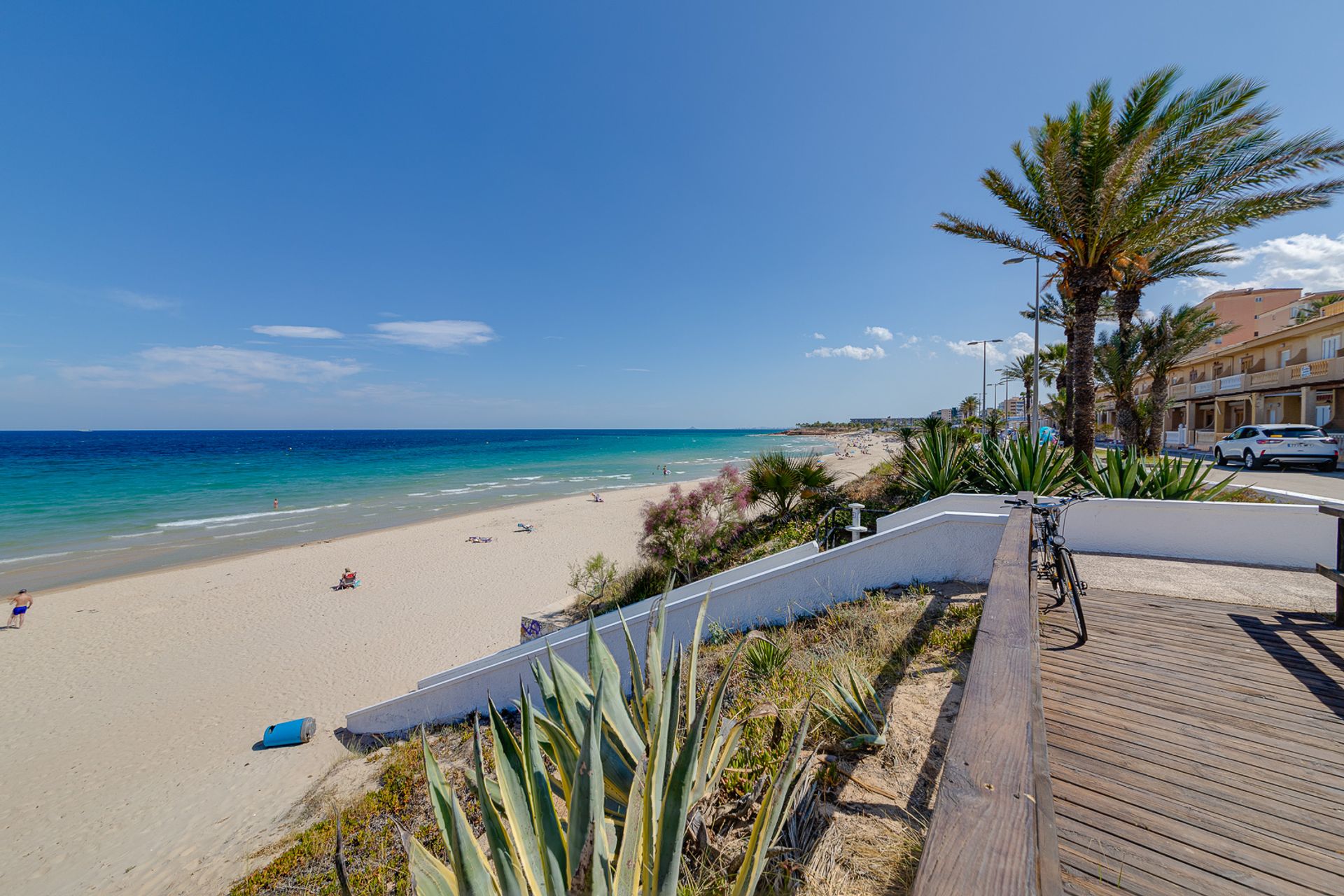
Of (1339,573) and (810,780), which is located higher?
(1339,573)

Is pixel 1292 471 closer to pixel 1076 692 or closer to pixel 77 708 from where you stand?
pixel 1076 692

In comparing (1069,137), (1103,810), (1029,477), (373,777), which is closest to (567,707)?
(1103,810)

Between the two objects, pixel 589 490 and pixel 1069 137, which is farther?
pixel 589 490

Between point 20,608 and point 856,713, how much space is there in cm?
1983

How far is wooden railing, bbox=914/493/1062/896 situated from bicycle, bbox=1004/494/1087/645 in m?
2.20

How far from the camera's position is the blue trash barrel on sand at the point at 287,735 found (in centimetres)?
721

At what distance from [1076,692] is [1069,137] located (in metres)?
10.7

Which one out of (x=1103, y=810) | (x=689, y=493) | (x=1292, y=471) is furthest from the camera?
(x=1292, y=471)

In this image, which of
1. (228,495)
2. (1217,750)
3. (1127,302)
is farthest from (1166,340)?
(228,495)

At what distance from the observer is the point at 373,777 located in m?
5.53

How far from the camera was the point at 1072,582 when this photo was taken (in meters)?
3.61

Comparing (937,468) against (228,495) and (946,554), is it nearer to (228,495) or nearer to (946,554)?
(946,554)

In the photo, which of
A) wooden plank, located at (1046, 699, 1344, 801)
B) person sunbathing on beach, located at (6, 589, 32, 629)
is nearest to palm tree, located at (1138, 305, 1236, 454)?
wooden plank, located at (1046, 699, 1344, 801)

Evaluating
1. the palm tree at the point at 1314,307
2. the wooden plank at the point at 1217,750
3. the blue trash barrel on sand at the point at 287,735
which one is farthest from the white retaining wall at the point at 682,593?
the palm tree at the point at 1314,307
